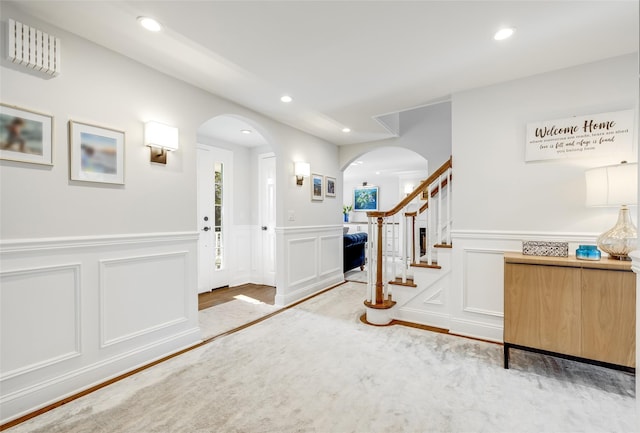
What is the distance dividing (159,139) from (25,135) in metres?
0.76

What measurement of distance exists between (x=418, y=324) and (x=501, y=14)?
268 centimetres

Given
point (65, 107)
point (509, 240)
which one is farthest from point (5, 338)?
point (509, 240)

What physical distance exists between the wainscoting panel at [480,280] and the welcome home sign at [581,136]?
2.30 ft

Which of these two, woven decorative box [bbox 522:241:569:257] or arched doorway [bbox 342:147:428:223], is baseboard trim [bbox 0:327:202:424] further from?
arched doorway [bbox 342:147:428:223]

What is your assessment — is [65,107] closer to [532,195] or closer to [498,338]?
[532,195]

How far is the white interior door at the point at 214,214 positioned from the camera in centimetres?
439

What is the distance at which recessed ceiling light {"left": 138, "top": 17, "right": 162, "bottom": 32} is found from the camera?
69.6 inches

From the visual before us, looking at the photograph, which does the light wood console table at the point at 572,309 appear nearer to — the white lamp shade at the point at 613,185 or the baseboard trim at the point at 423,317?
the white lamp shade at the point at 613,185

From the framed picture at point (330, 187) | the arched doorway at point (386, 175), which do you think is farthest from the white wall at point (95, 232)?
the arched doorway at point (386, 175)

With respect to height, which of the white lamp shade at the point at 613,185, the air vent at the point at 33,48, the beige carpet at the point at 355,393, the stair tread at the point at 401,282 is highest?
the air vent at the point at 33,48

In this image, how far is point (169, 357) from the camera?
2.37 meters

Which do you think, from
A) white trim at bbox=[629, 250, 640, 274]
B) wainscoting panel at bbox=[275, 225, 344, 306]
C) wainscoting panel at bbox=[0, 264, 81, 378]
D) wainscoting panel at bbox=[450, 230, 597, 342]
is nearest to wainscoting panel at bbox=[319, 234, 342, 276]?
wainscoting panel at bbox=[275, 225, 344, 306]

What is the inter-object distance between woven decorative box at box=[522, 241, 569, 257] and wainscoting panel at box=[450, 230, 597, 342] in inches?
12.9

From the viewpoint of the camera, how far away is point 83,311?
195 centimetres
